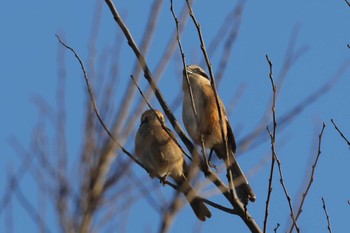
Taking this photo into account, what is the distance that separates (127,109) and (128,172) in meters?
0.22

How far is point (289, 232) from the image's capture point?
12.3 ft

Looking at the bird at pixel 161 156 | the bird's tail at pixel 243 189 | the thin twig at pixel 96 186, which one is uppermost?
the thin twig at pixel 96 186

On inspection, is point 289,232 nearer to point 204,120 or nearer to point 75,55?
point 75,55

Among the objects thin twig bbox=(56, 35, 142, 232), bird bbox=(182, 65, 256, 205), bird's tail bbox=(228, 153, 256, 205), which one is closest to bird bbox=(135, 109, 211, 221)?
bird bbox=(182, 65, 256, 205)

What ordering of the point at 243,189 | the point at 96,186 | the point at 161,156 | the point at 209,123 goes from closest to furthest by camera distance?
1. the point at 96,186
2. the point at 243,189
3. the point at 209,123
4. the point at 161,156

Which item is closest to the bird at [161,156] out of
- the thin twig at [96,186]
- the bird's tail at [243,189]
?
the bird's tail at [243,189]

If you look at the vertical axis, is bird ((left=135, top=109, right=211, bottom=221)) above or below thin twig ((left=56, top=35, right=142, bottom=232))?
below

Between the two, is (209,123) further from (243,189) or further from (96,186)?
(96,186)

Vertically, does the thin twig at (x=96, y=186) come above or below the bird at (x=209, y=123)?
above

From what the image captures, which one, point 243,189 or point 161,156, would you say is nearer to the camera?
point 243,189

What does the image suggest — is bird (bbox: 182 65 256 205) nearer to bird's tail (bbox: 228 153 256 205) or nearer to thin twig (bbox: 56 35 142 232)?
bird's tail (bbox: 228 153 256 205)

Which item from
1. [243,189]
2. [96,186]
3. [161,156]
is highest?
[96,186]

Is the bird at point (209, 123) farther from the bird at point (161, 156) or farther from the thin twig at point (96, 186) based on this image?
the thin twig at point (96, 186)

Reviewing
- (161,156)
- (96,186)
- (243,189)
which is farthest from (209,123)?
(96,186)
